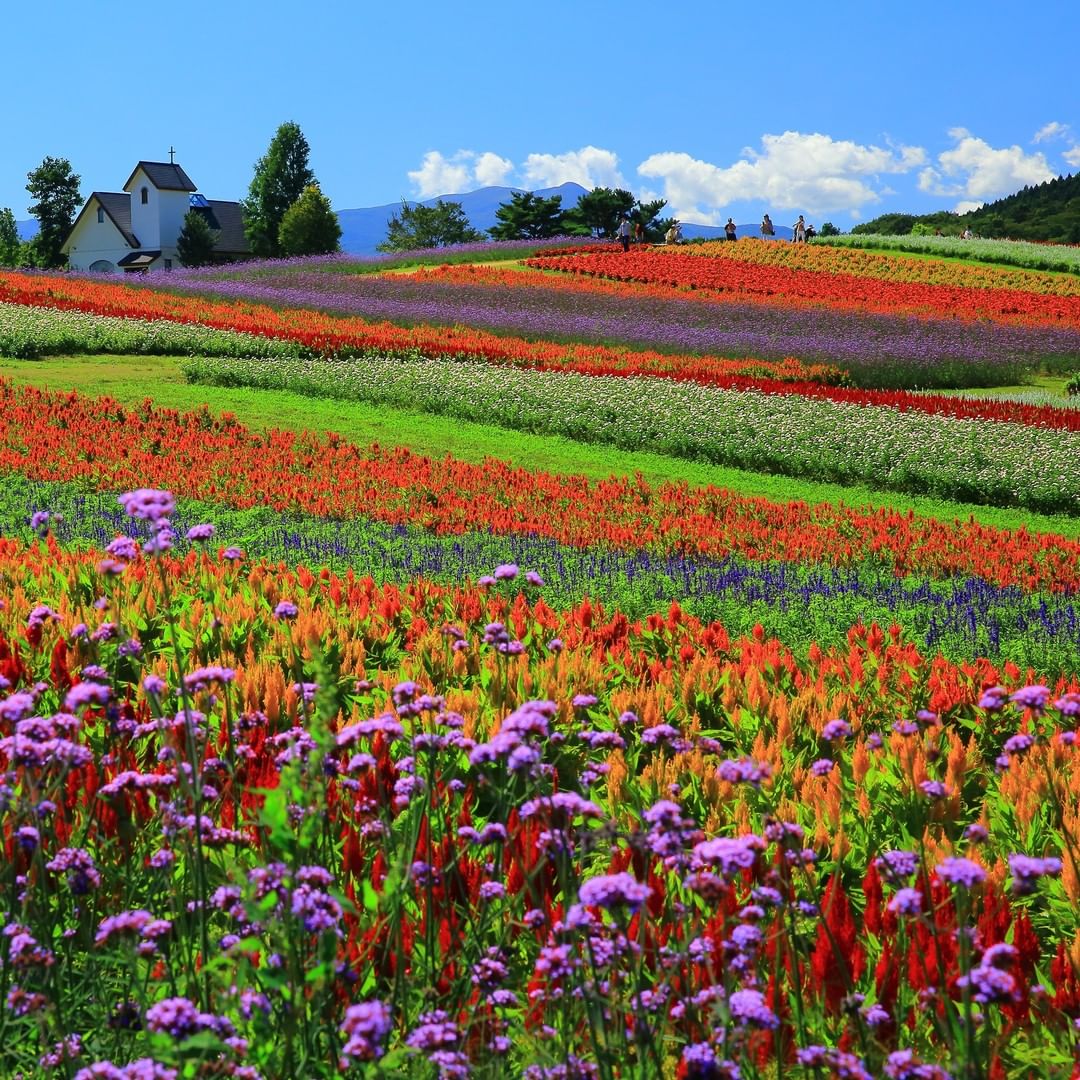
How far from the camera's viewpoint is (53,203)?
71.2 meters

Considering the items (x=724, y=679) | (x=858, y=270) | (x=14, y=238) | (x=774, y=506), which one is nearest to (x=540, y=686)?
(x=724, y=679)

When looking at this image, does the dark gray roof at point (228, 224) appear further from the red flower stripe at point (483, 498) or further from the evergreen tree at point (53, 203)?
the red flower stripe at point (483, 498)

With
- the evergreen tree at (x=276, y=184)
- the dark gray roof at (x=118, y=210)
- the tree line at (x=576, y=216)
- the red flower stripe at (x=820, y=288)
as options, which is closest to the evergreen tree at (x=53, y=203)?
the dark gray roof at (x=118, y=210)

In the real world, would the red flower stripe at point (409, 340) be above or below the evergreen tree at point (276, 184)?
below

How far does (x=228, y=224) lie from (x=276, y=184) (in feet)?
30.9

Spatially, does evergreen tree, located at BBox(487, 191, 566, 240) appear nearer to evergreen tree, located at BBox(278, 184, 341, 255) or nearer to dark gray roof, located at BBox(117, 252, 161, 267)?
evergreen tree, located at BBox(278, 184, 341, 255)

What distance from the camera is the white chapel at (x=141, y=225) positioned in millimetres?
70438

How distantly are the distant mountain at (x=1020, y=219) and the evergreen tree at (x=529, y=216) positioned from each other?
756 inches

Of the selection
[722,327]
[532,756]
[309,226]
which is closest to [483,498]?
[532,756]

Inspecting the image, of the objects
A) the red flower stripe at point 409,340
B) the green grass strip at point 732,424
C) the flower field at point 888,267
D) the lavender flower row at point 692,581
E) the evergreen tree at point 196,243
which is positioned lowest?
the lavender flower row at point 692,581

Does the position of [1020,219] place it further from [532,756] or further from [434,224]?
[532,756]

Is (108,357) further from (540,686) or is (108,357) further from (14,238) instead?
(14,238)

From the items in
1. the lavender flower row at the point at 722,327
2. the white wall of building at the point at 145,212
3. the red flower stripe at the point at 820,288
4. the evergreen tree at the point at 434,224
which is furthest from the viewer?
the evergreen tree at the point at 434,224

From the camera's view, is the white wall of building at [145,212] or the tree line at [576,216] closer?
the tree line at [576,216]
